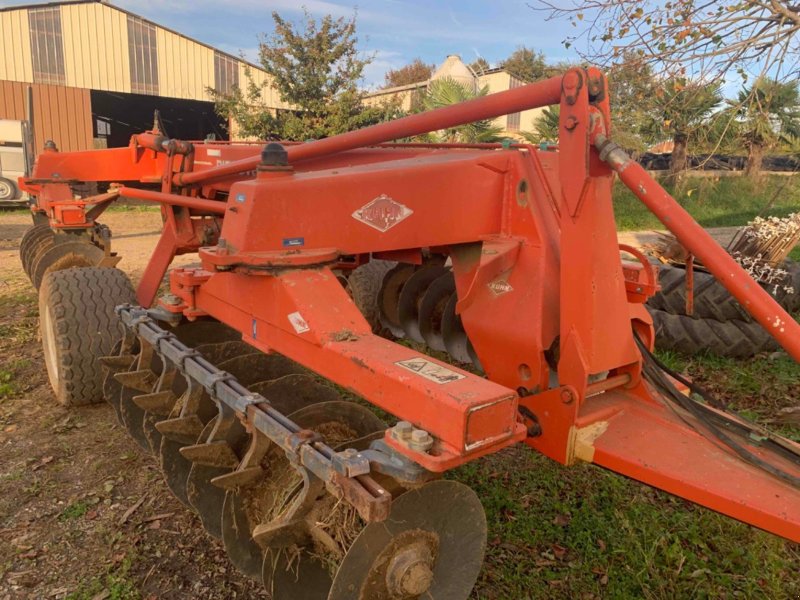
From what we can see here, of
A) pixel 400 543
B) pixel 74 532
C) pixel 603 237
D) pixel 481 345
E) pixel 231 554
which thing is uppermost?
pixel 603 237

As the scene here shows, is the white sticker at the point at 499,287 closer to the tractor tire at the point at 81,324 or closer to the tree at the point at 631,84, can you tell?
the tractor tire at the point at 81,324

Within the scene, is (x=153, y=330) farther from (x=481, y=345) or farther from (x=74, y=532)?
(x=481, y=345)

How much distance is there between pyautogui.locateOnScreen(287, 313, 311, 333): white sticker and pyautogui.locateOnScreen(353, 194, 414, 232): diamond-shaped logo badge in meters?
0.45

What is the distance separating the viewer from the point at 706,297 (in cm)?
485

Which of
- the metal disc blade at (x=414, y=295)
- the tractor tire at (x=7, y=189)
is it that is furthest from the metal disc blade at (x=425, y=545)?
the tractor tire at (x=7, y=189)

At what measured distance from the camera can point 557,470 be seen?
134 inches

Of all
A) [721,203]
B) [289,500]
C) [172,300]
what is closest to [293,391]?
[289,500]

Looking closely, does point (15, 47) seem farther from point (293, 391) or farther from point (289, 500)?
point (289, 500)

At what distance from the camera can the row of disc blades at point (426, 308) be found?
130 inches

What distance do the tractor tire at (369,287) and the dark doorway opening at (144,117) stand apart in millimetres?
16111

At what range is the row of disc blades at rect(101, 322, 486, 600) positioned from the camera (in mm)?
1845

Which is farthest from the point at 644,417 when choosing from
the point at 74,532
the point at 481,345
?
the point at 74,532

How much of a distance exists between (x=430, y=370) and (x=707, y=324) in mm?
3742

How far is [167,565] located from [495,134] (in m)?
13.0
